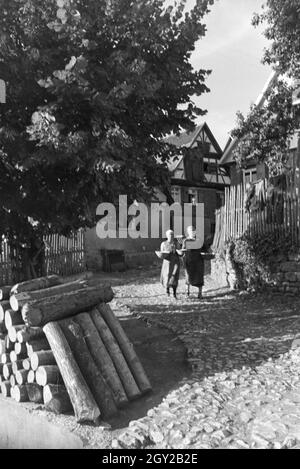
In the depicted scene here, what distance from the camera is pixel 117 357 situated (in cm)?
525

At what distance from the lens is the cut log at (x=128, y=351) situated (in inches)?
206

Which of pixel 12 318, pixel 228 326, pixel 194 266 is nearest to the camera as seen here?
pixel 12 318

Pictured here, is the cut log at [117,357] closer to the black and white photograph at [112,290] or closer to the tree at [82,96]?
the black and white photograph at [112,290]

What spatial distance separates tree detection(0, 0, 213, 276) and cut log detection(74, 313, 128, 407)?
1.90 meters

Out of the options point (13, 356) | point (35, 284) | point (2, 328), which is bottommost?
point (13, 356)

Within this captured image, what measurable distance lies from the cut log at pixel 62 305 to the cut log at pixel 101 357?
6.6 inches

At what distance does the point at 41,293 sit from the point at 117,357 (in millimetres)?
1163

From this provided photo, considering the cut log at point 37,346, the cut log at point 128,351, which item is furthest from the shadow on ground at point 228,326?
the cut log at point 37,346

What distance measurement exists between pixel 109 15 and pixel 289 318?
5.79 metres

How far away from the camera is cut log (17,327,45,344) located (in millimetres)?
A: 5125

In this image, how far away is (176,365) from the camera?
614 cm

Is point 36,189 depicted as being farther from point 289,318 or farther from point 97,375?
point 289,318

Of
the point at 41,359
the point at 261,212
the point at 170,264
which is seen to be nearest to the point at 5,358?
the point at 41,359

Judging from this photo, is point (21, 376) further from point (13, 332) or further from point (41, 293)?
point (41, 293)
